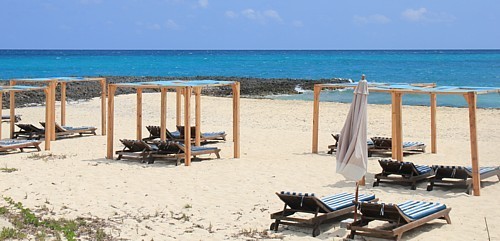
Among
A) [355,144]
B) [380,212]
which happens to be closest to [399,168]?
[355,144]

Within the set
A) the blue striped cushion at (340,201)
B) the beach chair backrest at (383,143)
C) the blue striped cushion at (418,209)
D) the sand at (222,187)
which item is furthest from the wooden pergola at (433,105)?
the blue striped cushion at (340,201)

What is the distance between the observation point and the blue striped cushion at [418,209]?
9.39 metres

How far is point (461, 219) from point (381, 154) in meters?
6.69

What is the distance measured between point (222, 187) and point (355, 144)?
12.3ft

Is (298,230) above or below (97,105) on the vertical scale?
below

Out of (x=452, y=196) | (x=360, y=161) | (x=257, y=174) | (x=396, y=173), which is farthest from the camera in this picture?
(x=257, y=174)

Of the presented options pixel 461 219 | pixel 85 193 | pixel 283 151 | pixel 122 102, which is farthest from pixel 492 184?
pixel 122 102

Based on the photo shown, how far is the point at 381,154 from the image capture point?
55.5ft

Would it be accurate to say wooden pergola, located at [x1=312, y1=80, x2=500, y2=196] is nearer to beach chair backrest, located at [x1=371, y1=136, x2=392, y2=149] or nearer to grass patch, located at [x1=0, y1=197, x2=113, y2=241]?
beach chair backrest, located at [x1=371, y1=136, x2=392, y2=149]

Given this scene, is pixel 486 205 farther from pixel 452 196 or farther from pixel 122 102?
pixel 122 102

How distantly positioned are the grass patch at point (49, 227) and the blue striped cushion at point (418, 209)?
12.1 feet

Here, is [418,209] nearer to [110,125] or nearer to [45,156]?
[110,125]

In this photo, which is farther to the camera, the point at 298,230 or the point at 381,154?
the point at 381,154

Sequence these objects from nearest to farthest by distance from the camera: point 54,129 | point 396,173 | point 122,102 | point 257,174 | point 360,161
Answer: point 360,161, point 396,173, point 257,174, point 54,129, point 122,102
